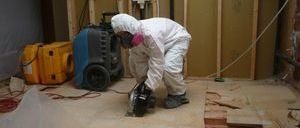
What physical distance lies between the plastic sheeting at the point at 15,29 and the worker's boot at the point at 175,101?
228 cm

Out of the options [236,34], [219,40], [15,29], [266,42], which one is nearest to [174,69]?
[219,40]

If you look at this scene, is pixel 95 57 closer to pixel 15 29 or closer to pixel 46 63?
pixel 46 63

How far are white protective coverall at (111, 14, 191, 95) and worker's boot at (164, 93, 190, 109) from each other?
4cm

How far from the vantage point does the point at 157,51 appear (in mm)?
2609

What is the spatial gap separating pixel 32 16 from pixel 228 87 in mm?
2866

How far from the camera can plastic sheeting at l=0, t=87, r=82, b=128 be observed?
2.06 metres

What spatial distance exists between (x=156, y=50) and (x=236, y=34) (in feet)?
4.78

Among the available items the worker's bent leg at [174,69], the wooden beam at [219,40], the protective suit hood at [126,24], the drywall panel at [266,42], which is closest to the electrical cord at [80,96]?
the worker's bent leg at [174,69]

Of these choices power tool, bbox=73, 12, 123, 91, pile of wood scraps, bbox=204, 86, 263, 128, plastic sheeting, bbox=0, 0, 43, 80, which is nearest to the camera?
pile of wood scraps, bbox=204, 86, 263, 128

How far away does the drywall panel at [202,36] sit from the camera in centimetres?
371

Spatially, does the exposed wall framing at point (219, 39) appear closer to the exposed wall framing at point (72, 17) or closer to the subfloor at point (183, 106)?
the subfloor at point (183, 106)

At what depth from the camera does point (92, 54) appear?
342cm

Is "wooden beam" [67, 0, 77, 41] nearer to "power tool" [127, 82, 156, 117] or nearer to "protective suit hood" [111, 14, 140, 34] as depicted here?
"protective suit hood" [111, 14, 140, 34]

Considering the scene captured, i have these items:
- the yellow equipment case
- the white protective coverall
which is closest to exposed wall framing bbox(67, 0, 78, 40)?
the yellow equipment case
